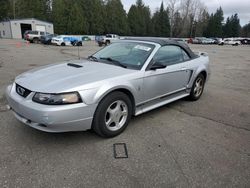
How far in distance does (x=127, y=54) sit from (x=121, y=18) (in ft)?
224

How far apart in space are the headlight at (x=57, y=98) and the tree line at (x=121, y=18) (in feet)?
191

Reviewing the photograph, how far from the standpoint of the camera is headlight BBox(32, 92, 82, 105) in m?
2.78

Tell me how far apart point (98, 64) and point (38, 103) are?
137cm

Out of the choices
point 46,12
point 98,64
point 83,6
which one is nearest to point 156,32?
point 83,6

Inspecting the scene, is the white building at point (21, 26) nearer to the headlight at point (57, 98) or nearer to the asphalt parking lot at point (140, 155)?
the asphalt parking lot at point (140, 155)

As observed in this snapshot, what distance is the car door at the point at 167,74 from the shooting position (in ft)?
12.4

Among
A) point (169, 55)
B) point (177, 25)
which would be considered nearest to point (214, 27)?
point (177, 25)

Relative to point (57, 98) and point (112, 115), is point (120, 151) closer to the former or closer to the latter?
point (112, 115)

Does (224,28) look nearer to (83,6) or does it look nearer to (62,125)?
(83,6)

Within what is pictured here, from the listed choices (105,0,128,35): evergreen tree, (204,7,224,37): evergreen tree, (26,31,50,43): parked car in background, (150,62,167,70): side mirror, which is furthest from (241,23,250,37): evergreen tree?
(150,62,167,70): side mirror

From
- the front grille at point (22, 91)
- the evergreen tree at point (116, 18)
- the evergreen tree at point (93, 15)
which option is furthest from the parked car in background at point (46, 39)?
the evergreen tree at point (116, 18)

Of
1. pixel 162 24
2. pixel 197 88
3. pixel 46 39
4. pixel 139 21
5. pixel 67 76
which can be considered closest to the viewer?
pixel 67 76

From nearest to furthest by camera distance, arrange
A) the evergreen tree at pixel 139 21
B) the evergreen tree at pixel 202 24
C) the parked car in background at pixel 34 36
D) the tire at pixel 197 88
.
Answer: the tire at pixel 197 88 < the parked car in background at pixel 34 36 < the evergreen tree at pixel 139 21 < the evergreen tree at pixel 202 24

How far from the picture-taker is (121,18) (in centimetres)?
6850
